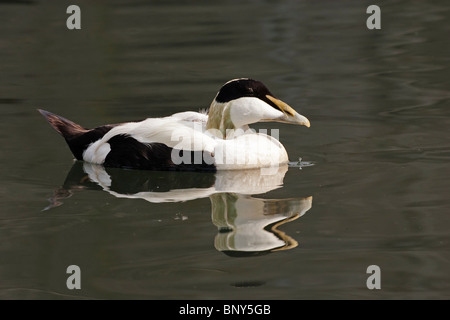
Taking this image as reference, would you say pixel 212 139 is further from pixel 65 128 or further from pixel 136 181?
pixel 65 128

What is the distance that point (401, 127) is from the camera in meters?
9.26

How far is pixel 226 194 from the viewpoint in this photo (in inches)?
296

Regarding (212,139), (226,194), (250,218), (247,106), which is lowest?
(250,218)

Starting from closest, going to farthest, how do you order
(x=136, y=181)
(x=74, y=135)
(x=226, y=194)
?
1. (x=226, y=194)
2. (x=136, y=181)
3. (x=74, y=135)

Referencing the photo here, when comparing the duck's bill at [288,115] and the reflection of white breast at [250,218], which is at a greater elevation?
the duck's bill at [288,115]

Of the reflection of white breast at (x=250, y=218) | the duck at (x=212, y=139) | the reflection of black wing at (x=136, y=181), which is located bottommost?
the reflection of white breast at (x=250, y=218)

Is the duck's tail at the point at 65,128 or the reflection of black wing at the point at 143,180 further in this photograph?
the duck's tail at the point at 65,128

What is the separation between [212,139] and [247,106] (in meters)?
0.41

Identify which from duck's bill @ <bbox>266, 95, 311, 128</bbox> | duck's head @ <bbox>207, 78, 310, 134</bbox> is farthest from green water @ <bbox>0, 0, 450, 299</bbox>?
duck's head @ <bbox>207, 78, 310, 134</bbox>

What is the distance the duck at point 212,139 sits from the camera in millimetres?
8086

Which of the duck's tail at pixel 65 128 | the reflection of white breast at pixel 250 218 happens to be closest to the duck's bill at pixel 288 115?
the reflection of white breast at pixel 250 218

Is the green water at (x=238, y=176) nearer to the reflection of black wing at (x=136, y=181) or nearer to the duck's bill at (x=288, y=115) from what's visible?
the reflection of black wing at (x=136, y=181)

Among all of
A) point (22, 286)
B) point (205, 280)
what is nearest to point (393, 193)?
point (205, 280)

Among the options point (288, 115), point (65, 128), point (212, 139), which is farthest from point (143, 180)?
point (288, 115)
